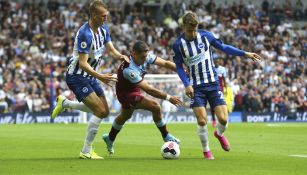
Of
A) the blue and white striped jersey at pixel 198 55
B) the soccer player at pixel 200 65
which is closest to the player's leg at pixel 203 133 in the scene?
the soccer player at pixel 200 65

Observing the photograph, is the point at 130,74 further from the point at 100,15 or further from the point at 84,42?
the point at 100,15

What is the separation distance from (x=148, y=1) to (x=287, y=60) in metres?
8.96

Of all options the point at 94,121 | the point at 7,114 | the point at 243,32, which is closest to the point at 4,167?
the point at 94,121

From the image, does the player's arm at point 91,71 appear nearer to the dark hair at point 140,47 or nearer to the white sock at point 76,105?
the dark hair at point 140,47

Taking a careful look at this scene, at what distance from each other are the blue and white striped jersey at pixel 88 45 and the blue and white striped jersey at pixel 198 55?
4.17 ft

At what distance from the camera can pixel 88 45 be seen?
13.3 meters

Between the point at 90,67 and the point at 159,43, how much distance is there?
92.1 ft

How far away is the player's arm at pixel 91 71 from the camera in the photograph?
12789 mm

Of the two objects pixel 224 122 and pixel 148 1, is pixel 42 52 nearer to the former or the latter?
pixel 148 1

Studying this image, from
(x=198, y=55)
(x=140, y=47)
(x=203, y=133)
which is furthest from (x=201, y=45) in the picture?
(x=203, y=133)

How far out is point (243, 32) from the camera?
144 ft

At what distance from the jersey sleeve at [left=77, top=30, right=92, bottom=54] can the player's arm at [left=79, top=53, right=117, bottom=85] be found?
8 centimetres

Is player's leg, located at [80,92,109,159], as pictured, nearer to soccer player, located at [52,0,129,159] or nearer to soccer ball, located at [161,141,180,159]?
soccer player, located at [52,0,129,159]

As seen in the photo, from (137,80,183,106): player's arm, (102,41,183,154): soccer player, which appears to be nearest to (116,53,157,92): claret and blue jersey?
(102,41,183,154): soccer player
